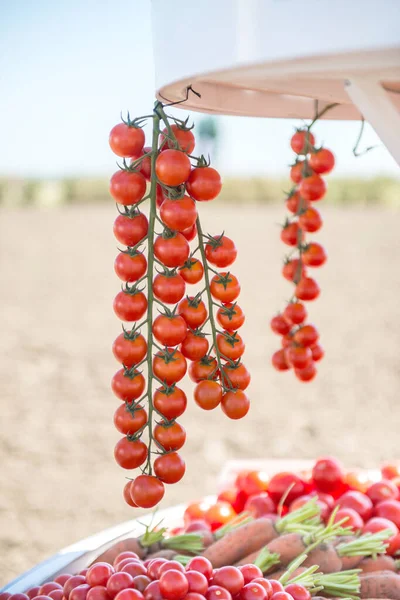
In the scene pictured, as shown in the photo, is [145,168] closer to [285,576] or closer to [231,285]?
[231,285]

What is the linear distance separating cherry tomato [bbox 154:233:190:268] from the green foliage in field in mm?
18870

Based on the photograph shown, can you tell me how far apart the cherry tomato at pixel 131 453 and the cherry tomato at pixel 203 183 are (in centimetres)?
51

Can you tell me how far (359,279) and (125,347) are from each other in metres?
10.1

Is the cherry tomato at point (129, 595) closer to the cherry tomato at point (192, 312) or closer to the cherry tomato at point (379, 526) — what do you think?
the cherry tomato at point (192, 312)

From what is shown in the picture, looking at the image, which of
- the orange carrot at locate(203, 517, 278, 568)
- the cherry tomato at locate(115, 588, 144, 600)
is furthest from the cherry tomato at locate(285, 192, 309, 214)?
the cherry tomato at locate(115, 588, 144, 600)

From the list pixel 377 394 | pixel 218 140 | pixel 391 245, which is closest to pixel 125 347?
pixel 377 394

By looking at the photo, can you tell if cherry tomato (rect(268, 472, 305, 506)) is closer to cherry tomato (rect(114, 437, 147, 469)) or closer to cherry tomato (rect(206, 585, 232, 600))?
cherry tomato (rect(206, 585, 232, 600))

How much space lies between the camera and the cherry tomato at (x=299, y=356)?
2.07 meters

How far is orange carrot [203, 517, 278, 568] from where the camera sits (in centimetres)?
193

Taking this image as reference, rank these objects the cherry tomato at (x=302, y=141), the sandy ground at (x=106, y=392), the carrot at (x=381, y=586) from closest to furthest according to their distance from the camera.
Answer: the carrot at (x=381, y=586), the cherry tomato at (x=302, y=141), the sandy ground at (x=106, y=392)

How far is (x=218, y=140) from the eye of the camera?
3083 centimetres

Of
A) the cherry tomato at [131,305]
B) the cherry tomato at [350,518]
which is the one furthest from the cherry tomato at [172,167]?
the cherry tomato at [350,518]

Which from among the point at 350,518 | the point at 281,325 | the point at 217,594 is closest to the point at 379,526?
the point at 350,518

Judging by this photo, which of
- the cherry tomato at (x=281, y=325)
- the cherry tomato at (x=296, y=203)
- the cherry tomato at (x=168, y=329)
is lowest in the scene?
the cherry tomato at (x=168, y=329)
